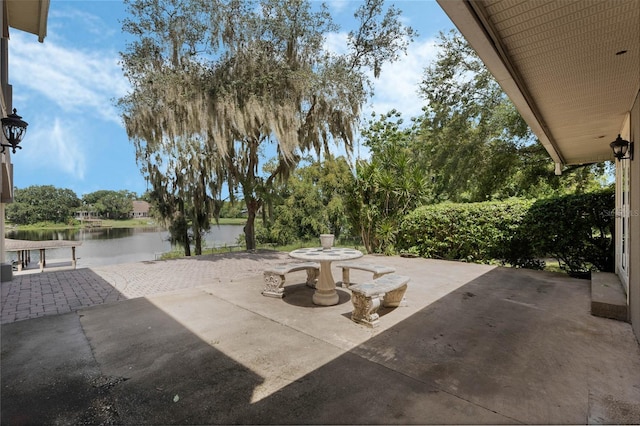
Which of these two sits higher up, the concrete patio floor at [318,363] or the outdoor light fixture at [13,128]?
the outdoor light fixture at [13,128]

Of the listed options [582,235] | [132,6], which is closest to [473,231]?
[582,235]

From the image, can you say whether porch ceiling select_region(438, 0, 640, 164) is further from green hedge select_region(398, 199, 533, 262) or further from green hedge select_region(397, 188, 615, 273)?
green hedge select_region(398, 199, 533, 262)

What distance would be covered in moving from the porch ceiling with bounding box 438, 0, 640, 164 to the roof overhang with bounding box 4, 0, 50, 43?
21.1 ft

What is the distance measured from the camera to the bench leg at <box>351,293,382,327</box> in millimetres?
3082

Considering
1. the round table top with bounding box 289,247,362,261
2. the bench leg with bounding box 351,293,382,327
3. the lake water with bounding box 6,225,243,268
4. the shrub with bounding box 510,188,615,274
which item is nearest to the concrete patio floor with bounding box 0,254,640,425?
the bench leg with bounding box 351,293,382,327

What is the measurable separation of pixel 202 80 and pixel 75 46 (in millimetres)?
2822

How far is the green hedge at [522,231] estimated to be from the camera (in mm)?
5301

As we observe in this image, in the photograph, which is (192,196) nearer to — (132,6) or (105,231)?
(132,6)

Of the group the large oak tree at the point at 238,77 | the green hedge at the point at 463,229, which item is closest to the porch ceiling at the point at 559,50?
the green hedge at the point at 463,229

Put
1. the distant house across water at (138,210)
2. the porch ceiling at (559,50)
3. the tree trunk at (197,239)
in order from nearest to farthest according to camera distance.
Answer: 1. the porch ceiling at (559,50)
2. the tree trunk at (197,239)
3. the distant house across water at (138,210)

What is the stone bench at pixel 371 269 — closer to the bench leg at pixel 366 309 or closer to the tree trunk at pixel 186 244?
the bench leg at pixel 366 309

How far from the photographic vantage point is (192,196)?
1034cm

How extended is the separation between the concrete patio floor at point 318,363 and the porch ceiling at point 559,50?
7.38 feet

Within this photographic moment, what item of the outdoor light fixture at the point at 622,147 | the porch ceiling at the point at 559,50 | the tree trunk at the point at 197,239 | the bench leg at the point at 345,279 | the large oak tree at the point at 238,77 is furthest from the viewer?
the tree trunk at the point at 197,239
